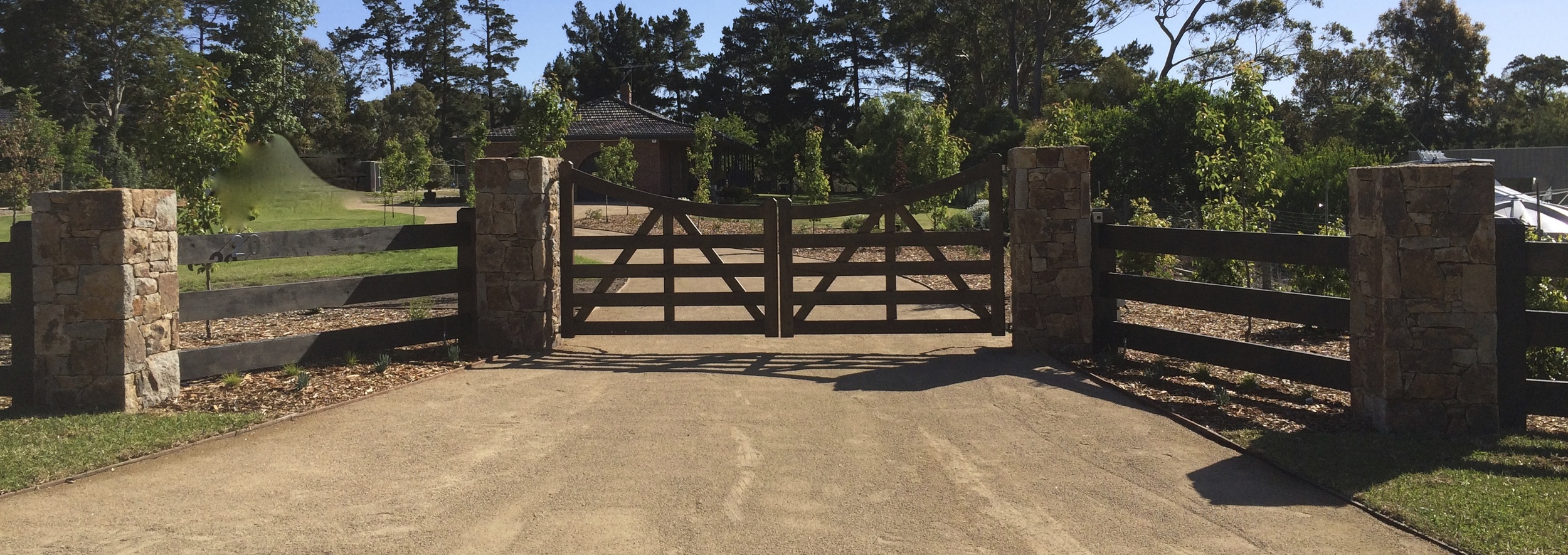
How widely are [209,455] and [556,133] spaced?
1351 cm

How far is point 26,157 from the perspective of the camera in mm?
35250

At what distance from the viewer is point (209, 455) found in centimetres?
632

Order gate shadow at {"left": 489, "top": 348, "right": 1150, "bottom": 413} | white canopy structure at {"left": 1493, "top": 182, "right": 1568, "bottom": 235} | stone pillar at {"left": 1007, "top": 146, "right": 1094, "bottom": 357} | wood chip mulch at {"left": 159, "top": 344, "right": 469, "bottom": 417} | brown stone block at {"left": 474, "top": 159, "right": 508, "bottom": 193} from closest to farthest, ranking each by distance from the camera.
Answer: wood chip mulch at {"left": 159, "top": 344, "right": 469, "bottom": 417}
gate shadow at {"left": 489, "top": 348, "right": 1150, "bottom": 413}
stone pillar at {"left": 1007, "top": 146, "right": 1094, "bottom": 357}
brown stone block at {"left": 474, "top": 159, "right": 508, "bottom": 193}
white canopy structure at {"left": 1493, "top": 182, "right": 1568, "bottom": 235}

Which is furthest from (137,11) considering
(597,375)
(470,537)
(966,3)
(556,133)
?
(470,537)

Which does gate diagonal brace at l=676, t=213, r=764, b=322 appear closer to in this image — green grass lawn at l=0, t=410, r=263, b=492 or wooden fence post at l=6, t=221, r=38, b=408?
green grass lawn at l=0, t=410, r=263, b=492

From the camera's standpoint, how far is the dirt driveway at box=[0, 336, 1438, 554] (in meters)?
4.81

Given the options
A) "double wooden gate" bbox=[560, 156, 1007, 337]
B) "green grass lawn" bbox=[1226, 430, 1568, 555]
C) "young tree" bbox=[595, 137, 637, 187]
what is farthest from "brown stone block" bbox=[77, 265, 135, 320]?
"young tree" bbox=[595, 137, 637, 187]

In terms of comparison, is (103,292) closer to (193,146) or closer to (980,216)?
(193,146)

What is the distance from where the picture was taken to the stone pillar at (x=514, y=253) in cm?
974

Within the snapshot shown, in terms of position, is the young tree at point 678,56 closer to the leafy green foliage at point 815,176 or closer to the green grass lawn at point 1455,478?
the leafy green foliage at point 815,176

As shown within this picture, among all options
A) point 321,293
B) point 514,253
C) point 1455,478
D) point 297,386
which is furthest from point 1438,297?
point 321,293

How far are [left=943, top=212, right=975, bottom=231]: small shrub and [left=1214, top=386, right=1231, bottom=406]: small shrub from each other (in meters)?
16.1

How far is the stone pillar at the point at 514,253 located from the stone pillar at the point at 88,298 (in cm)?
296

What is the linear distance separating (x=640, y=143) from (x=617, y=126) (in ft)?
4.47
